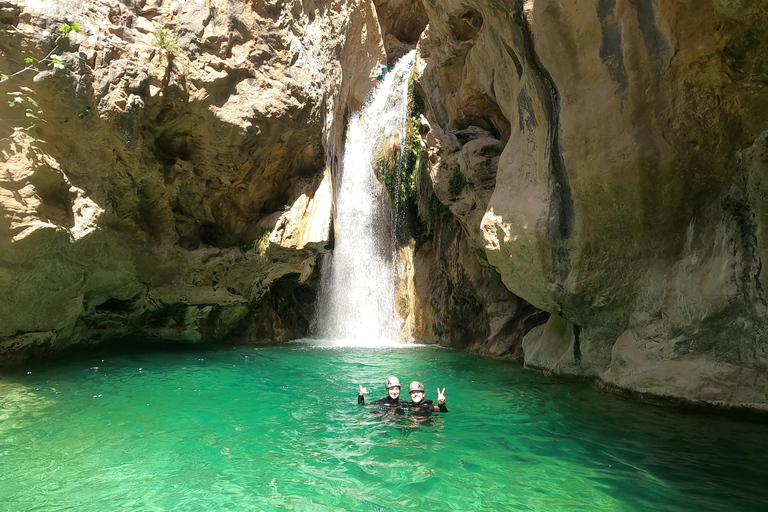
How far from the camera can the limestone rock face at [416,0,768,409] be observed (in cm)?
680

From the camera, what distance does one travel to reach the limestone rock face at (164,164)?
8.84 m

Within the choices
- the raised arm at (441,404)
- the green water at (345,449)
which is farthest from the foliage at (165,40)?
the raised arm at (441,404)

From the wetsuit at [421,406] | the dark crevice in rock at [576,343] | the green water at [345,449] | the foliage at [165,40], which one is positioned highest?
the foliage at [165,40]

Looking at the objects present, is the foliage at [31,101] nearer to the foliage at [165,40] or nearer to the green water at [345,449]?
the foliage at [165,40]

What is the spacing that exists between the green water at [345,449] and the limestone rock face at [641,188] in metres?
0.89

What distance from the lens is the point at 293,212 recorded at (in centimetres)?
1269

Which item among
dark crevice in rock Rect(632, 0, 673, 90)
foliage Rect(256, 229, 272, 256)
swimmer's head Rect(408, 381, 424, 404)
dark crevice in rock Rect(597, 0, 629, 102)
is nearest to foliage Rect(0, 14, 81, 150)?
foliage Rect(256, 229, 272, 256)

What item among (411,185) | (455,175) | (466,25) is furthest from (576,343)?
(411,185)

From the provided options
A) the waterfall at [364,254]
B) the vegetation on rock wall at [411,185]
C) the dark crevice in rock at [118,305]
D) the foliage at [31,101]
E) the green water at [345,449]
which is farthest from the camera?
the waterfall at [364,254]

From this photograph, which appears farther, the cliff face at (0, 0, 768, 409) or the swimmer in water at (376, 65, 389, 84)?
the swimmer in water at (376, 65, 389, 84)

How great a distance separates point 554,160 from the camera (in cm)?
865

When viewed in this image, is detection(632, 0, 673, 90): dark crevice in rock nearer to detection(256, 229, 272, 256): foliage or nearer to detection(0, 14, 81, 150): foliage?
detection(0, 14, 81, 150): foliage

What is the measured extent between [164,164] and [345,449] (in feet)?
27.0

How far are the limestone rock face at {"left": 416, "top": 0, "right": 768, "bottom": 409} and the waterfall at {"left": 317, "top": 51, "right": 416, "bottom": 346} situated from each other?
6.87 metres
